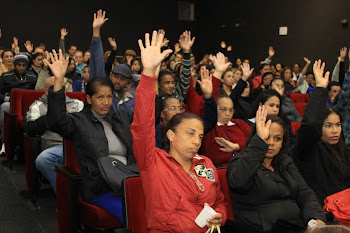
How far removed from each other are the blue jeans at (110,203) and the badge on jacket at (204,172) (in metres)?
0.53

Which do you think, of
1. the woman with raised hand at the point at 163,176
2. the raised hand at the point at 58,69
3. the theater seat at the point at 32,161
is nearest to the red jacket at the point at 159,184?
the woman with raised hand at the point at 163,176

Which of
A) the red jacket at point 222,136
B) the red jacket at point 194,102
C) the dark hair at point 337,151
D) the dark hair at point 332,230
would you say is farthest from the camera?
the red jacket at point 194,102

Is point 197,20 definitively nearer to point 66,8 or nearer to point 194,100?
point 66,8

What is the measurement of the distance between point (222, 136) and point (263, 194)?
3.81 ft

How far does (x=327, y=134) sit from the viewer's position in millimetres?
2566

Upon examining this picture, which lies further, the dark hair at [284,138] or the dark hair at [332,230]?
the dark hair at [284,138]

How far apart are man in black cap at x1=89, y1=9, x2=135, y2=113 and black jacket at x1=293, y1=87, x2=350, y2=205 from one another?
156 cm

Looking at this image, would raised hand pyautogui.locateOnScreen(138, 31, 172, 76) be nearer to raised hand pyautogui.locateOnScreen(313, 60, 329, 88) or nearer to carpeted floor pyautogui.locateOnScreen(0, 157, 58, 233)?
raised hand pyautogui.locateOnScreen(313, 60, 329, 88)

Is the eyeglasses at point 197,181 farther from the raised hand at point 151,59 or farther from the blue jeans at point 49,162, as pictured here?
the blue jeans at point 49,162

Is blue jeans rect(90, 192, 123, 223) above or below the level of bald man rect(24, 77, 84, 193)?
below

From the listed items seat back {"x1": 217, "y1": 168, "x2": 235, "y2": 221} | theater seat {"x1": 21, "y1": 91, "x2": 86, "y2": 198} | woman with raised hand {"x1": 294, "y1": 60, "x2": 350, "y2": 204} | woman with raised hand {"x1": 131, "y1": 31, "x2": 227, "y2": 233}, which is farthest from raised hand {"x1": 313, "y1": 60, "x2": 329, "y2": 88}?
theater seat {"x1": 21, "y1": 91, "x2": 86, "y2": 198}

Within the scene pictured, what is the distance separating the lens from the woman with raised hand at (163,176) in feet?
5.63

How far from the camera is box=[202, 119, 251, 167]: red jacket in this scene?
302cm

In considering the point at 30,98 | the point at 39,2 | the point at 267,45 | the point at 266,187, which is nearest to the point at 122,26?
the point at 39,2
